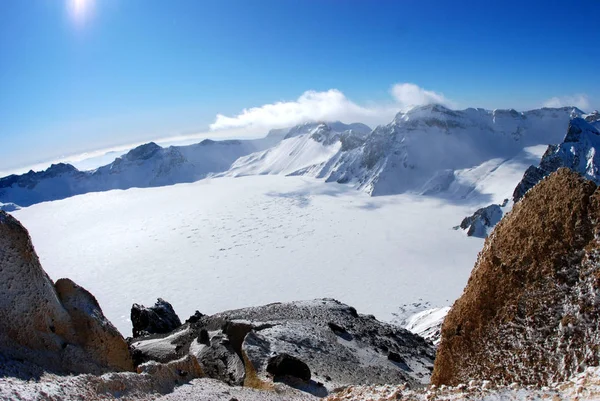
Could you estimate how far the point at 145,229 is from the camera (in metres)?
122

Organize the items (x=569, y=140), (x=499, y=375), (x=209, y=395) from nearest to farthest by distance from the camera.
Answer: (x=499, y=375) < (x=209, y=395) < (x=569, y=140)

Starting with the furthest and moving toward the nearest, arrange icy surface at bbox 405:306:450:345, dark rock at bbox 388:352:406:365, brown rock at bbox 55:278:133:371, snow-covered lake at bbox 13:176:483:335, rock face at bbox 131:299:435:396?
snow-covered lake at bbox 13:176:483:335
icy surface at bbox 405:306:450:345
dark rock at bbox 388:352:406:365
rock face at bbox 131:299:435:396
brown rock at bbox 55:278:133:371

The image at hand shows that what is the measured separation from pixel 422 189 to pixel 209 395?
167 m

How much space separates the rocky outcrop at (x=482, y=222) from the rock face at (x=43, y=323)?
97.5 m

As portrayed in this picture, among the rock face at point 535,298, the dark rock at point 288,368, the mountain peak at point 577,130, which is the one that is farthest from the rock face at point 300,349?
the mountain peak at point 577,130

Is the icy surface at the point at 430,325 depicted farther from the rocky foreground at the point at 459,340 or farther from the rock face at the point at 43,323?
the rock face at the point at 43,323

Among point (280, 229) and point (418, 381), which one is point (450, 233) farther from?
point (418, 381)

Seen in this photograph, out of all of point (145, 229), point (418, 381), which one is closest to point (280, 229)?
point (145, 229)

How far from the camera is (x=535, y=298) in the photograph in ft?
30.4

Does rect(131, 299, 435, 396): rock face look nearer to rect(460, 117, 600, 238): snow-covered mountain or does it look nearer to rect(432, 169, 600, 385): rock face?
rect(432, 169, 600, 385): rock face

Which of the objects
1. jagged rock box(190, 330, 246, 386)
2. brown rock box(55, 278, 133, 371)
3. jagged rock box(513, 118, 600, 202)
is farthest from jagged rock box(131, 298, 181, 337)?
jagged rock box(513, 118, 600, 202)

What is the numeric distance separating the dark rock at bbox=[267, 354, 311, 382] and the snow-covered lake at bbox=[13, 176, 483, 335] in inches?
1650

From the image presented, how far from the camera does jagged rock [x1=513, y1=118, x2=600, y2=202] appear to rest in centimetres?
12612

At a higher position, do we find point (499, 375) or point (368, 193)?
point (368, 193)
